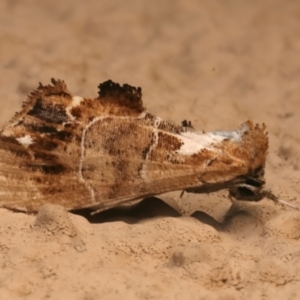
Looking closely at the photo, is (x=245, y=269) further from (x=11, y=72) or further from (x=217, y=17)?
(x=217, y=17)

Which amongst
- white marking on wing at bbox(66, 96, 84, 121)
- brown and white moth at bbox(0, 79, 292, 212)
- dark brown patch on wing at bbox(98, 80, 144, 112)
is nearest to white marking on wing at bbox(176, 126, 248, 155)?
brown and white moth at bbox(0, 79, 292, 212)

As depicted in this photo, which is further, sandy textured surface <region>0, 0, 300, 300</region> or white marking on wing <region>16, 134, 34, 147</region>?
white marking on wing <region>16, 134, 34, 147</region>

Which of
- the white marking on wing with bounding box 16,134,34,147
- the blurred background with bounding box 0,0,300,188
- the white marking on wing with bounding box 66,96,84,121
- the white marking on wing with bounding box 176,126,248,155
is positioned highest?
the blurred background with bounding box 0,0,300,188

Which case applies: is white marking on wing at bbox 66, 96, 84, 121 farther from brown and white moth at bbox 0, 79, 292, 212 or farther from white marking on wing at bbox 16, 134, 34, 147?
white marking on wing at bbox 16, 134, 34, 147

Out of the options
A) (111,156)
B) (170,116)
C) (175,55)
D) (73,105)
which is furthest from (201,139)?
(175,55)

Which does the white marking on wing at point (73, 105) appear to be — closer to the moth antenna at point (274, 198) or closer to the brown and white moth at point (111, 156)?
the brown and white moth at point (111, 156)

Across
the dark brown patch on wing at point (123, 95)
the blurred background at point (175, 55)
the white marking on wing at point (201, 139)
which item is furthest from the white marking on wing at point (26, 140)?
the blurred background at point (175, 55)
